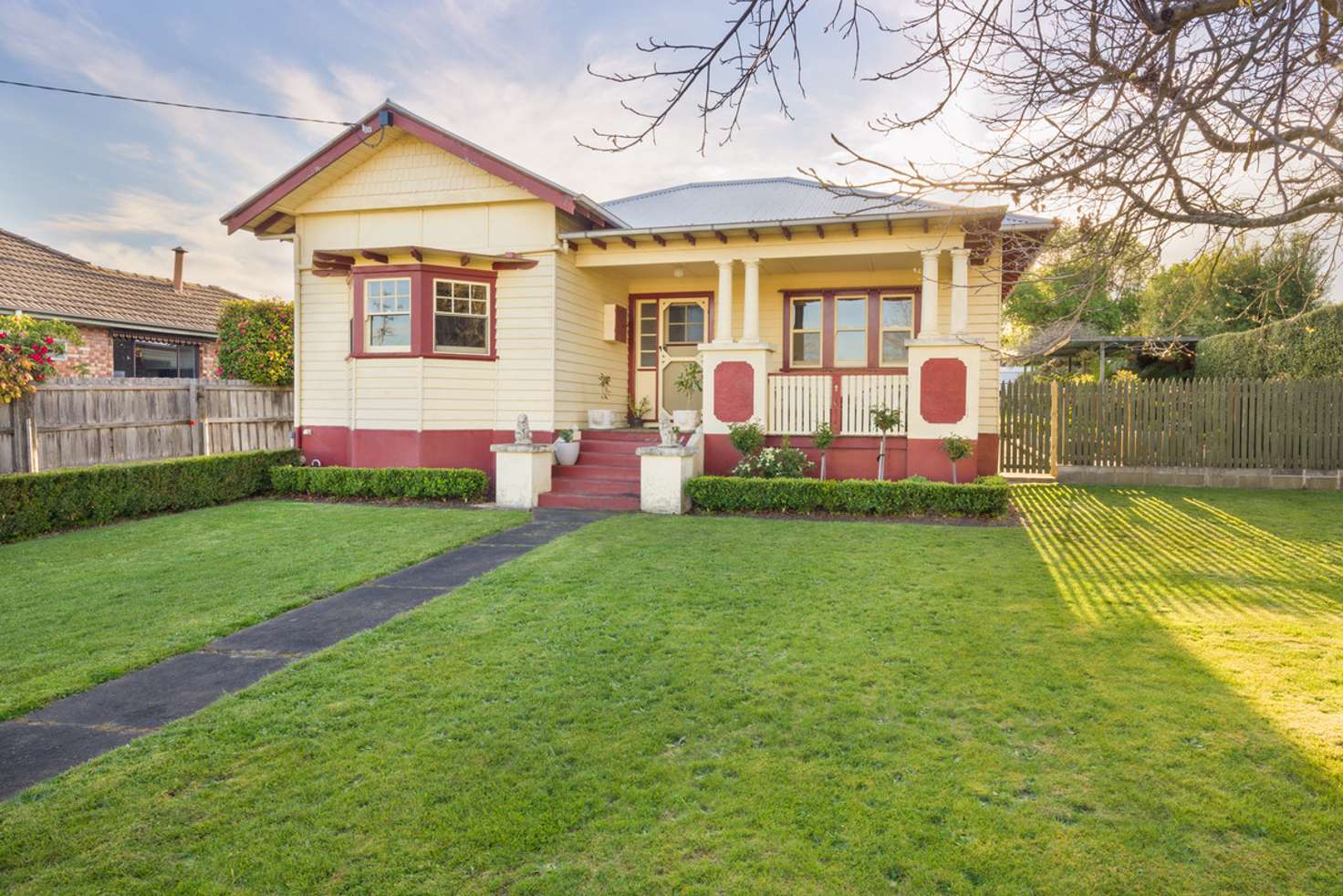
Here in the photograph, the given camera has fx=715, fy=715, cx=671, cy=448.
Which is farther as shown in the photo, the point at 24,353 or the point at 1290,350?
the point at 1290,350

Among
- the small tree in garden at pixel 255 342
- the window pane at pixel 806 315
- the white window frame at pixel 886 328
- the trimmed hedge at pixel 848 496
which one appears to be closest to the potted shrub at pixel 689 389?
the window pane at pixel 806 315

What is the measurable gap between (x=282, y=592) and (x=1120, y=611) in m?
6.50

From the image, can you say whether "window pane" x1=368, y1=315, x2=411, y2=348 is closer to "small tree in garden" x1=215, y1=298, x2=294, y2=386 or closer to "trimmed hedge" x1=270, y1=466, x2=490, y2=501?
"trimmed hedge" x1=270, y1=466, x2=490, y2=501

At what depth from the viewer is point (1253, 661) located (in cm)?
414

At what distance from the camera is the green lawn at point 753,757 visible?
A: 7.68ft

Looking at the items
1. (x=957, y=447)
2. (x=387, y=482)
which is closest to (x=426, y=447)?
(x=387, y=482)

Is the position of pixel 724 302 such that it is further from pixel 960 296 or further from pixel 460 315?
pixel 460 315

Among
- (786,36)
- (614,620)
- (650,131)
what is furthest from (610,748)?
(786,36)

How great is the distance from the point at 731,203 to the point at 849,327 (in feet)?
12.4

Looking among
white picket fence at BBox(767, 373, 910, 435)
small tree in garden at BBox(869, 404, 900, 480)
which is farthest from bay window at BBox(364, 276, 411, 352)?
small tree in garden at BBox(869, 404, 900, 480)

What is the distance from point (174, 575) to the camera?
6.46 meters

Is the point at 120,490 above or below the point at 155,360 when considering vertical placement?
below

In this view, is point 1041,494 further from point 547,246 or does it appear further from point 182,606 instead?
point 182,606

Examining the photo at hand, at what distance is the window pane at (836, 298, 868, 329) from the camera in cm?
1330
